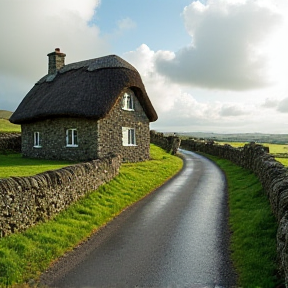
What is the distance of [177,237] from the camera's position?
8562 mm

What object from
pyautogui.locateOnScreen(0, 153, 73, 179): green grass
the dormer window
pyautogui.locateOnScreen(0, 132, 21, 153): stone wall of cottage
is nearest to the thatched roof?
the dormer window

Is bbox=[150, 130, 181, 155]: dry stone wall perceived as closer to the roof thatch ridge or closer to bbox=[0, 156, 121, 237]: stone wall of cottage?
the roof thatch ridge

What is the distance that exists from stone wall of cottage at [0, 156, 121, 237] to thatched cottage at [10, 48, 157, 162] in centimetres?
1008

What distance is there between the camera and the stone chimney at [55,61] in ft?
95.9

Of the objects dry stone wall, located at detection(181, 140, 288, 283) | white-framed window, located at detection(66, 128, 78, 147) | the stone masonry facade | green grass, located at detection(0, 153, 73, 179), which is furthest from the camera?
white-framed window, located at detection(66, 128, 78, 147)

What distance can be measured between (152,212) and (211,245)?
140 inches

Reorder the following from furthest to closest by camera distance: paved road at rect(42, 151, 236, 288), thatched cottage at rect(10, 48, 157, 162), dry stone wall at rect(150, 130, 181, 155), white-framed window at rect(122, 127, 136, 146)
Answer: dry stone wall at rect(150, 130, 181, 155)
white-framed window at rect(122, 127, 136, 146)
thatched cottage at rect(10, 48, 157, 162)
paved road at rect(42, 151, 236, 288)

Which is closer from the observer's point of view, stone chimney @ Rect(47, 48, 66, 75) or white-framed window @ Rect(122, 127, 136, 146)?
white-framed window @ Rect(122, 127, 136, 146)

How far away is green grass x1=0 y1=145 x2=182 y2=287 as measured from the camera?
6.54 meters

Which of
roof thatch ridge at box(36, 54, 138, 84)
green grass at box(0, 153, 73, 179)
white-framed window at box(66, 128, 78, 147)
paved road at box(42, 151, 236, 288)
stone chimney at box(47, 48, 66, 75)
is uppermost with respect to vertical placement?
stone chimney at box(47, 48, 66, 75)

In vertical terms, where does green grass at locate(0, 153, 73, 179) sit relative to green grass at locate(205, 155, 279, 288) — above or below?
above

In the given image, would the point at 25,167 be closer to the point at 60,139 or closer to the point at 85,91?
the point at 60,139

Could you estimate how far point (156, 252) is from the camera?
753 cm

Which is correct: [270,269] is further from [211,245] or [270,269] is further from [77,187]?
[77,187]
